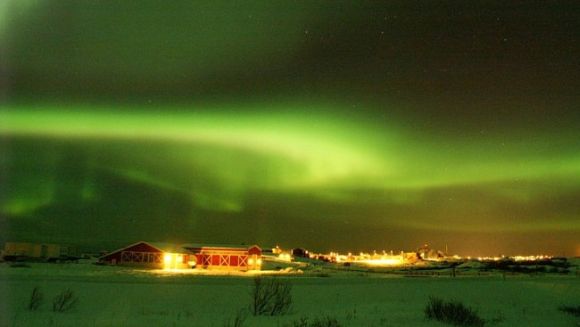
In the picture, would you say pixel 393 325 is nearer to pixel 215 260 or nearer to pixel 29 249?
pixel 215 260

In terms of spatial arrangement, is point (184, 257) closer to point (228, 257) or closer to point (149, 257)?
point (149, 257)

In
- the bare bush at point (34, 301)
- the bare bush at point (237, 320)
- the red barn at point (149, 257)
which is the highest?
the red barn at point (149, 257)

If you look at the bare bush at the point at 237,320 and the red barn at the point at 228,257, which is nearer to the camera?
the bare bush at the point at 237,320

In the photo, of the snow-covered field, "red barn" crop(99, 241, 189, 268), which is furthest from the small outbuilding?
the snow-covered field

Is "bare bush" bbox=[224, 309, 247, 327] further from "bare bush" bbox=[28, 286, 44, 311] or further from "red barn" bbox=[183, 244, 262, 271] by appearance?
"red barn" bbox=[183, 244, 262, 271]

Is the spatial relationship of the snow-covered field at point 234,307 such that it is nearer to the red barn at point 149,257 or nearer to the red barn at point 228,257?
the red barn at point 228,257

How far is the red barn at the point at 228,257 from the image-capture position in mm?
72000

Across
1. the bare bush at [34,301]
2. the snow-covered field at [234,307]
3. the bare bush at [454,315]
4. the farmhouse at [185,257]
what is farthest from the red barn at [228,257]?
the bare bush at [454,315]

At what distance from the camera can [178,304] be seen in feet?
80.6

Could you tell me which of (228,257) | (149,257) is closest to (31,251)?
(149,257)

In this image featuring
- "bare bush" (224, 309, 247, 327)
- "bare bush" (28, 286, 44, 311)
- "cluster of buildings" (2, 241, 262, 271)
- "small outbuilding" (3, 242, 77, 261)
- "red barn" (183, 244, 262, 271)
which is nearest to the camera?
"bare bush" (224, 309, 247, 327)

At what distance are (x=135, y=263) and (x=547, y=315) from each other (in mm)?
56584

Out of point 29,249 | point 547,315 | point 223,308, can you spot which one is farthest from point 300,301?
point 29,249

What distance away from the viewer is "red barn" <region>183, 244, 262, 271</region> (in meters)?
72.0
